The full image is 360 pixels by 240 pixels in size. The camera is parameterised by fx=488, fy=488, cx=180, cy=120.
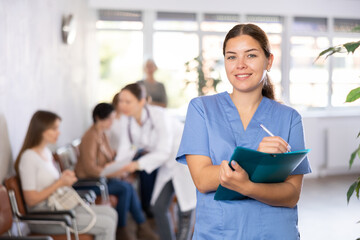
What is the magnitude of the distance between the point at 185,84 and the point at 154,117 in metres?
3.57

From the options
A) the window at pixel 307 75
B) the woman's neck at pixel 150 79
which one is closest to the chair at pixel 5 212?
the woman's neck at pixel 150 79

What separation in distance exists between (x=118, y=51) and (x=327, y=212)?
3987 millimetres

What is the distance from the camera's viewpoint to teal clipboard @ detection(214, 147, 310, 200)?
51.5 inches

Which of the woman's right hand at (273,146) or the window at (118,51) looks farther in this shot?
the window at (118,51)

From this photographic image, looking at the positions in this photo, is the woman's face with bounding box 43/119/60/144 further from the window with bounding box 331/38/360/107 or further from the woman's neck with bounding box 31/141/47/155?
the window with bounding box 331/38/360/107

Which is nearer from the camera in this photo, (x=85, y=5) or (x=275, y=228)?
(x=275, y=228)

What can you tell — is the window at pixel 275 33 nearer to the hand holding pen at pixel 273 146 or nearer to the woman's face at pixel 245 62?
the woman's face at pixel 245 62

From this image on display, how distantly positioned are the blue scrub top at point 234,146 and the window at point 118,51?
Answer: 615 centimetres

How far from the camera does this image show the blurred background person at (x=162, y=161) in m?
3.66

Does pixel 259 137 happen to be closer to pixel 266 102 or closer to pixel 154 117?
pixel 266 102

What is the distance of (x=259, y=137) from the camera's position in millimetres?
1587

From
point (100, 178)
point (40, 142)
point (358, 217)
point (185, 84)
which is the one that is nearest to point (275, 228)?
point (40, 142)

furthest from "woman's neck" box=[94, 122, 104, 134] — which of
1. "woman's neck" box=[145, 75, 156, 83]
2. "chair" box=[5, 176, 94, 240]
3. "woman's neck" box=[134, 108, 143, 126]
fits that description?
"woman's neck" box=[145, 75, 156, 83]

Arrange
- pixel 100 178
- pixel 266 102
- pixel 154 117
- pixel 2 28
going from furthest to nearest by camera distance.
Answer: pixel 100 178, pixel 154 117, pixel 2 28, pixel 266 102
